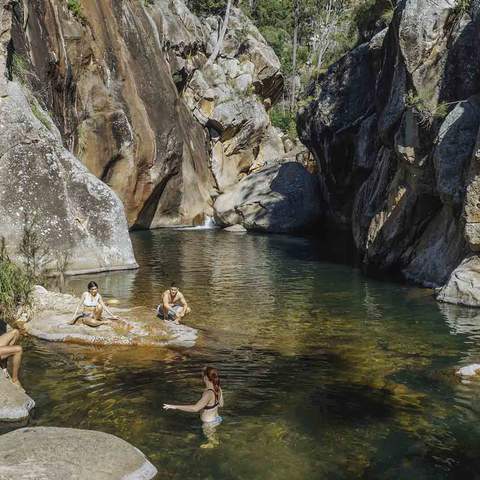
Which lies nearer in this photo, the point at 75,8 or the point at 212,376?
the point at 212,376

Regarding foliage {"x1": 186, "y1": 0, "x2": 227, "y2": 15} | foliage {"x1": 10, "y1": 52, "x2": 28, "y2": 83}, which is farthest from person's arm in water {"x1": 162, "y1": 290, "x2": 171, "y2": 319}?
foliage {"x1": 186, "y1": 0, "x2": 227, "y2": 15}

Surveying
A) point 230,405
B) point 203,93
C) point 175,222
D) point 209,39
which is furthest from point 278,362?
point 209,39

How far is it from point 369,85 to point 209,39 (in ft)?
91.5

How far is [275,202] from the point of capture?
45.5m

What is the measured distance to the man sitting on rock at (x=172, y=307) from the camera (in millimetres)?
17328

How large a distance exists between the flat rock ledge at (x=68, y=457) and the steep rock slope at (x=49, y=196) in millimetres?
15010

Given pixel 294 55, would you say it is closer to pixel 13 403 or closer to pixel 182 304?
pixel 182 304

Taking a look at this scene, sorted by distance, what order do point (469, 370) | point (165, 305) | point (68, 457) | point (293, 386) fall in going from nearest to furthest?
point (68, 457)
point (293, 386)
point (469, 370)
point (165, 305)

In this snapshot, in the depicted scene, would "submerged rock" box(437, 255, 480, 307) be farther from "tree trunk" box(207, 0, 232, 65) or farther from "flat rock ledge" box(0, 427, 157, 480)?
"tree trunk" box(207, 0, 232, 65)

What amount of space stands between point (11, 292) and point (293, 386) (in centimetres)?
812

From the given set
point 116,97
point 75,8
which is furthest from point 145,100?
point 75,8

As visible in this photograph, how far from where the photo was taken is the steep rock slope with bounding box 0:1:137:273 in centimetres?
2355

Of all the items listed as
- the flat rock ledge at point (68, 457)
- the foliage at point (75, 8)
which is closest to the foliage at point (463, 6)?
the foliage at point (75, 8)

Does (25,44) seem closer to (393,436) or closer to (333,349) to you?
(333,349)
